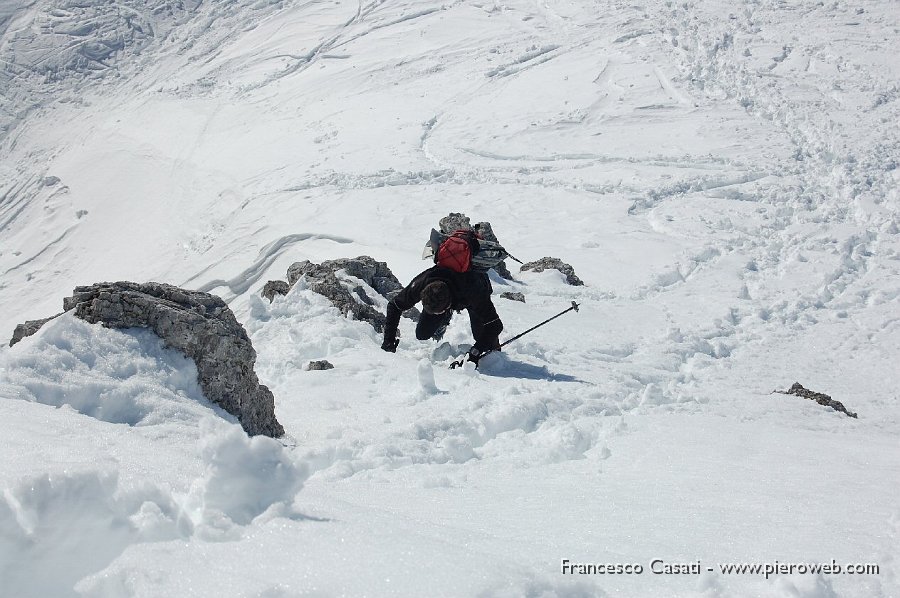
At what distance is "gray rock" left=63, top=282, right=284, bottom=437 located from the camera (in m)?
5.11

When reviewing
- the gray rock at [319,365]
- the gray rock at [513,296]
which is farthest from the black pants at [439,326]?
the gray rock at [513,296]

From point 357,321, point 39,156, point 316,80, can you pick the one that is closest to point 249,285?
point 357,321

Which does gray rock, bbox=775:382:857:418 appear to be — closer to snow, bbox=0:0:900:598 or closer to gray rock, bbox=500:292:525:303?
snow, bbox=0:0:900:598

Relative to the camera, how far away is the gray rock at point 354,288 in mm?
9094

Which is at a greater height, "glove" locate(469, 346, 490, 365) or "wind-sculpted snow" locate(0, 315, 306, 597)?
"wind-sculpted snow" locate(0, 315, 306, 597)

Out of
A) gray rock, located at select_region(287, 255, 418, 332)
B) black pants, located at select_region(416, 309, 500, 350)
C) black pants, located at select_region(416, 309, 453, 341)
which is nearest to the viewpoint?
black pants, located at select_region(416, 309, 500, 350)

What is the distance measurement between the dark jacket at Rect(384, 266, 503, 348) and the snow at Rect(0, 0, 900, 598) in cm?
40

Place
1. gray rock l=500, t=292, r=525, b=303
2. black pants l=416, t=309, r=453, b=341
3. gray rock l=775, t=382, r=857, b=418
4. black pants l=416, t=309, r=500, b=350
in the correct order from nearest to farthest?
1. gray rock l=775, t=382, r=857, b=418
2. black pants l=416, t=309, r=500, b=350
3. black pants l=416, t=309, r=453, b=341
4. gray rock l=500, t=292, r=525, b=303

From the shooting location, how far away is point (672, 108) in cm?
2473

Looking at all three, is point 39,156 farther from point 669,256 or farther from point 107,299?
point 107,299

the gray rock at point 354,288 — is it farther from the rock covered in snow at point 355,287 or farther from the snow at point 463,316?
the snow at point 463,316

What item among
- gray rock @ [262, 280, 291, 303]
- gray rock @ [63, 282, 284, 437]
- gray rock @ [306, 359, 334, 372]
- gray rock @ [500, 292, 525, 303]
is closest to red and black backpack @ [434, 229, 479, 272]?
gray rock @ [306, 359, 334, 372]

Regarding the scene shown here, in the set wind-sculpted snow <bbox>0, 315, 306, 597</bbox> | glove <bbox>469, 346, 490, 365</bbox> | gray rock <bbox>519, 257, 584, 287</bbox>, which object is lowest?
gray rock <bbox>519, 257, 584, 287</bbox>

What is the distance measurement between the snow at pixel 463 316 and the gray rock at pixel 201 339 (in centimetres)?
16
